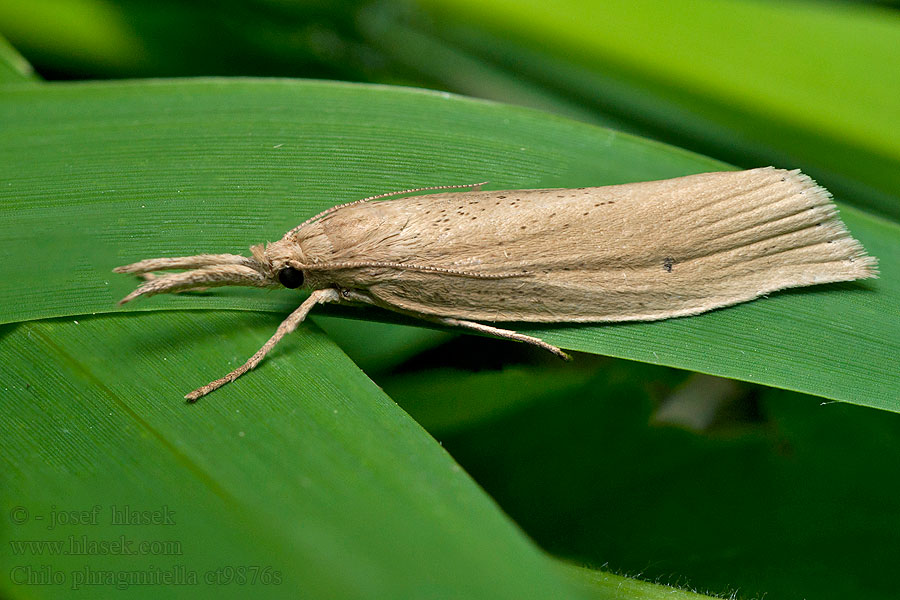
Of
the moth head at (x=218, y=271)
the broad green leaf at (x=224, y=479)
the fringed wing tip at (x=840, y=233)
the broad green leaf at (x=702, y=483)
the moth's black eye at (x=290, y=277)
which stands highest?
the fringed wing tip at (x=840, y=233)

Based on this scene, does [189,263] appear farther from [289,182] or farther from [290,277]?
[289,182]

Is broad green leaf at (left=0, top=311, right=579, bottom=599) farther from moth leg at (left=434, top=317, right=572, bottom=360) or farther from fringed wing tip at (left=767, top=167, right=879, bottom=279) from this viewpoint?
fringed wing tip at (left=767, top=167, right=879, bottom=279)

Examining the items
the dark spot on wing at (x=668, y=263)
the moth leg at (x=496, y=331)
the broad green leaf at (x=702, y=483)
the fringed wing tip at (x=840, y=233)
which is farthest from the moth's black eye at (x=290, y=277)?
the fringed wing tip at (x=840, y=233)

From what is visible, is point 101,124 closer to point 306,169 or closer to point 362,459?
point 306,169

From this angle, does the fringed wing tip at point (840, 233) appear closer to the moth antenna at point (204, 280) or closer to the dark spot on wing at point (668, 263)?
the dark spot on wing at point (668, 263)

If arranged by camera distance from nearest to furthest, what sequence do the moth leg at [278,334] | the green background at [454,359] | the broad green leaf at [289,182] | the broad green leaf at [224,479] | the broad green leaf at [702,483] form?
the broad green leaf at [224,479]
the green background at [454,359]
the moth leg at [278,334]
the broad green leaf at [289,182]
the broad green leaf at [702,483]

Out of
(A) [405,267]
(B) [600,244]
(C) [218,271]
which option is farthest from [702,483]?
(C) [218,271]
